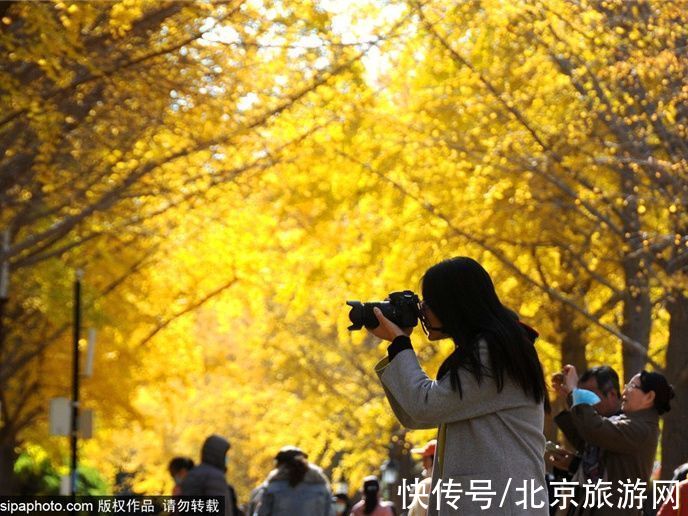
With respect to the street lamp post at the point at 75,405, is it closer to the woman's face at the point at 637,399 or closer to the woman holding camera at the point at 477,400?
the woman's face at the point at 637,399

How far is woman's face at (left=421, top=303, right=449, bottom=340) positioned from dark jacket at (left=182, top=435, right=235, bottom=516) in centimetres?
674

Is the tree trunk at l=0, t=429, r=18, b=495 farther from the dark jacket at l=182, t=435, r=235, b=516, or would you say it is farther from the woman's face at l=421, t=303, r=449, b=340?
the woman's face at l=421, t=303, r=449, b=340

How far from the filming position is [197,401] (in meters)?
45.1

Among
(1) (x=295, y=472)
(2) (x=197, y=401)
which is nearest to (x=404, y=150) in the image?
(1) (x=295, y=472)

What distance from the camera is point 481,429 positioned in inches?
185

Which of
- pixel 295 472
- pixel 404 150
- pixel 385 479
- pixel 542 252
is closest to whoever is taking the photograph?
pixel 295 472

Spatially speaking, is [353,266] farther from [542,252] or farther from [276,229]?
[276,229]

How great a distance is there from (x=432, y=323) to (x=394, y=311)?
0.17m

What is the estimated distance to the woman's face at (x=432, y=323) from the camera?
480 centimetres

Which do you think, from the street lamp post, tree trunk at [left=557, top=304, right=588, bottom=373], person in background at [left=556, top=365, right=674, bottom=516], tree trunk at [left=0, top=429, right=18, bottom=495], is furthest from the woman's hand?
tree trunk at [left=0, top=429, right=18, bottom=495]

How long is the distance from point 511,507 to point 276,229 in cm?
2179

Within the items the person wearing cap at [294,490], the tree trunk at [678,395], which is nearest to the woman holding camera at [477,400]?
the person wearing cap at [294,490]

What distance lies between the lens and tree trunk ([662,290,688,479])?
14672 mm

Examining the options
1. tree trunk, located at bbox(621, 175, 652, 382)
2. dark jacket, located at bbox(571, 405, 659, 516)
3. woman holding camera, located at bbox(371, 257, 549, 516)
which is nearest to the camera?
Result: woman holding camera, located at bbox(371, 257, 549, 516)
